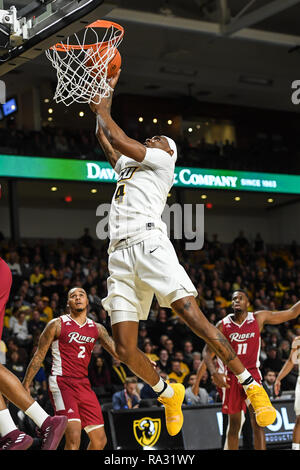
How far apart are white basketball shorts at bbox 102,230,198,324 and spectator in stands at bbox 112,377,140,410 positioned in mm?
6120

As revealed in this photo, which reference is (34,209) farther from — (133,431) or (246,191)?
(133,431)

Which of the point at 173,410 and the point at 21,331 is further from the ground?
the point at 21,331

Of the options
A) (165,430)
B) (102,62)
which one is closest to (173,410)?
(102,62)

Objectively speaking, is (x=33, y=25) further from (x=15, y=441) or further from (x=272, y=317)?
(x=272, y=317)

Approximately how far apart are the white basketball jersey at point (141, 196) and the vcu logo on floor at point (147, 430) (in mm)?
5834

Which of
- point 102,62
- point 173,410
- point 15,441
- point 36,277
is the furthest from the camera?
point 36,277

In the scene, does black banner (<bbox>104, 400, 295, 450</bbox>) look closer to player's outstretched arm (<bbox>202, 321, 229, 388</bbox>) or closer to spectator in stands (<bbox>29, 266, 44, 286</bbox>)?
player's outstretched arm (<bbox>202, 321, 229, 388</bbox>)

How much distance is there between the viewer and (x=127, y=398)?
38.1 ft

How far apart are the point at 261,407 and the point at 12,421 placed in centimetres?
186

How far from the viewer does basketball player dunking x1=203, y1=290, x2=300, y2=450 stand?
8805 mm
